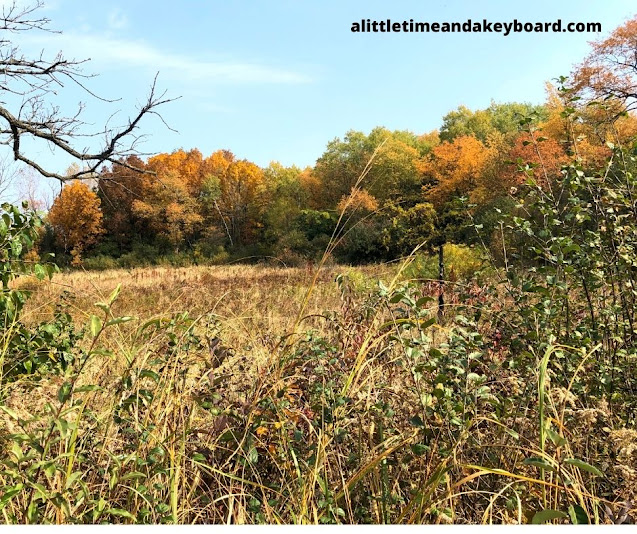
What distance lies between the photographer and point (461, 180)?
3297 centimetres

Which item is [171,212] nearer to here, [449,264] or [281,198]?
[281,198]

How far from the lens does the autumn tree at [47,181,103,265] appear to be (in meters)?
44.4

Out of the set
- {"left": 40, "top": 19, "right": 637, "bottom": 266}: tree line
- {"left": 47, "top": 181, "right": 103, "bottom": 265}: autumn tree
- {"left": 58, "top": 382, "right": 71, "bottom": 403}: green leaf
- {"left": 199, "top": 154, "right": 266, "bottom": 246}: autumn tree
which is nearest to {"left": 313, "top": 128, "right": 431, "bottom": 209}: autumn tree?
{"left": 40, "top": 19, "right": 637, "bottom": 266}: tree line

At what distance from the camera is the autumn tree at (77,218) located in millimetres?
44375

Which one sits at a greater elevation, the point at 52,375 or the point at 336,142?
the point at 336,142

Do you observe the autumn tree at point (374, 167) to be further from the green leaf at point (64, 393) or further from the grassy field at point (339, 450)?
the green leaf at point (64, 393)

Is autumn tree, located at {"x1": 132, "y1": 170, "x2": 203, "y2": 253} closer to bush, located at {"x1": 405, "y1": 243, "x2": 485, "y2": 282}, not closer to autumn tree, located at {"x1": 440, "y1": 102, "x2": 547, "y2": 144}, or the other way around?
autumn tree, located at {"x1": 440, "y1": 102, "x2": 547, "y2": 144}

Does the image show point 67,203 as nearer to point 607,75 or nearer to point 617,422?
point 607,75

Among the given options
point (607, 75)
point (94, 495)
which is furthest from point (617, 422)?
point (607, 75)

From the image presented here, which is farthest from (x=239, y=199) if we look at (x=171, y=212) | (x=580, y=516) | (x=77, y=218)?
(x=580, y=516)

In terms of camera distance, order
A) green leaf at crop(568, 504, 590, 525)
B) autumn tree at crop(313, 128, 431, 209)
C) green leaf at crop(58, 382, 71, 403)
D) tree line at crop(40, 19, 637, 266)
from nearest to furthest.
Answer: green leaf at crop(568, 504, 590, 525) < green leaf at crop(58, 382, 71, 403) < tree line at crop(40, 19, 637, 266) < autumn tree at crop(313, 128, 431, 209)

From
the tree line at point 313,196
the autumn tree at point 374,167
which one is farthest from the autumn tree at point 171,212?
the autumn tree at point 374,167
